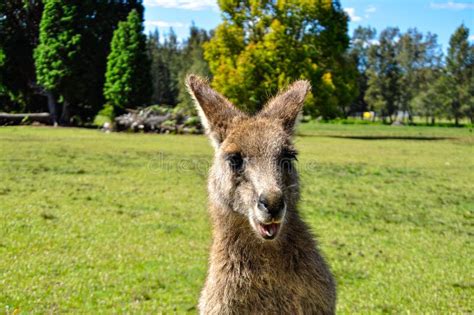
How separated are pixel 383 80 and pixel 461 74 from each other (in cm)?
1681

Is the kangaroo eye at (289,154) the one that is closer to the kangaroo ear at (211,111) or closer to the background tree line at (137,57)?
the kangaroo ear at (211,111)

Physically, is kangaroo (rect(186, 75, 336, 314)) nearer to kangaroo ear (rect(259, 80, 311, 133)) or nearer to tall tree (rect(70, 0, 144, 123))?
kangaroo ear (rect(259, 80, 311, 133))

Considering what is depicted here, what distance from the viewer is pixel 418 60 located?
105562mm

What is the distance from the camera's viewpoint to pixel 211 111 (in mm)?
4930

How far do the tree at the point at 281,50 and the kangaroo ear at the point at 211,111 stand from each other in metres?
39.1

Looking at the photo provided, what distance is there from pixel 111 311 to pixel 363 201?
35.1 feet

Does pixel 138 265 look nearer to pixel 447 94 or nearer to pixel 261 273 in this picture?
pixel 261 273

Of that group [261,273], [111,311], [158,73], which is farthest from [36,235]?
[158,73]


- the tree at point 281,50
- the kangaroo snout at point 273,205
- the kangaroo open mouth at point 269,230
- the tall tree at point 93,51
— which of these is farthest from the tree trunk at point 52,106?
the kangaroo snout at point 273,205

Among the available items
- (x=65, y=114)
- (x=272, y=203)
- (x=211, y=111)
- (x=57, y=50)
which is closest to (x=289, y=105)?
(x=211, y=111)

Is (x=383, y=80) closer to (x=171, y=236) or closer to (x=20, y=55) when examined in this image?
(x=20, y=55)

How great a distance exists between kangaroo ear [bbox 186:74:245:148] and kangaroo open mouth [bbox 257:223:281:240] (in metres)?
1.00

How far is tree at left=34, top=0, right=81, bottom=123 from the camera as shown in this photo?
1788 inches

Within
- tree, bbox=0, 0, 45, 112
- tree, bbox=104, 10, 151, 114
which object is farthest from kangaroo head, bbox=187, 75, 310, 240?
tree, bbox=104, 10, 151, 114
